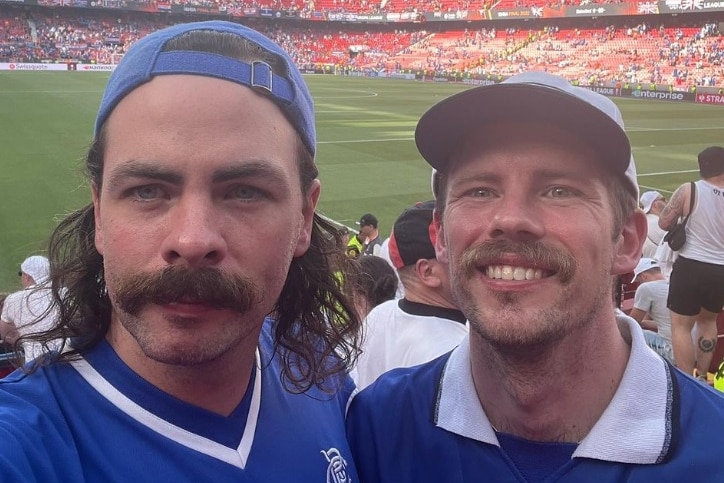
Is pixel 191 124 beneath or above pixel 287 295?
above

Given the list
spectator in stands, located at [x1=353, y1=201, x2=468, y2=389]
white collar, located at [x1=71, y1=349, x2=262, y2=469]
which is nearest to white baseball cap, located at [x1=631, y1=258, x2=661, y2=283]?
spectator in stands, located at [x1=353, y1=201, x2=468, y2=389]

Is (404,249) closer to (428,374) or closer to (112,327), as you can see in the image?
(428,374)

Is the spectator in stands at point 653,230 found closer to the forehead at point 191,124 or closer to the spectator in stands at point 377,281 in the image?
the spectator in stands at point 377,281

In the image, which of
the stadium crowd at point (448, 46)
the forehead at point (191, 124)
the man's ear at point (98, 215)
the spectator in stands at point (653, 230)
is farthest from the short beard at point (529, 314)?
the stadium crowd at point (448, 46)

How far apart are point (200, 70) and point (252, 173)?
0.32m

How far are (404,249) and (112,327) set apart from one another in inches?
100

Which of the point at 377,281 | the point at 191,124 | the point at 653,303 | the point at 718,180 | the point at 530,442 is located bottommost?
the point at 653,303

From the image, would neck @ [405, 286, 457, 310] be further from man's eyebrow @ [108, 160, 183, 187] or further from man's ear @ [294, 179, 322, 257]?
man's eyebrow @ [108, 160, 183, 187]

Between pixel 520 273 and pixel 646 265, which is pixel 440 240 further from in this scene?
pixel 646 265

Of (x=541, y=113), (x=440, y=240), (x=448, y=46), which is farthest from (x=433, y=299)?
(x=448, y=46)

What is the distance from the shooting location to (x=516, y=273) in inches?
76.0

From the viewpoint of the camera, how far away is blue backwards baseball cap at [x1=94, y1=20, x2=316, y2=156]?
72.2 inches

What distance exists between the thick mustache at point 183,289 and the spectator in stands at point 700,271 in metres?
6.28

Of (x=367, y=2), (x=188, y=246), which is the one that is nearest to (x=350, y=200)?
(x=188, y=246)
